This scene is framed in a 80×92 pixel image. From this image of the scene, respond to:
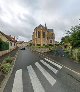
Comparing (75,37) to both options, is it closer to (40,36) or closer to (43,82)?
(43,82)

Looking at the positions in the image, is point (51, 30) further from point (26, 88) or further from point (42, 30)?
point (26, 88)

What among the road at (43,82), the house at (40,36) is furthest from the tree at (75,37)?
the house at (40,36)

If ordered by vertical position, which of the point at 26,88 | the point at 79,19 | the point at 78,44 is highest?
the point at 79,19

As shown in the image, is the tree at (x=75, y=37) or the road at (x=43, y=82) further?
the tree at (x=75, y=37)

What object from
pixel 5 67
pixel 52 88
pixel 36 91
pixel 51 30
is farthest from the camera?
pixel 51 30

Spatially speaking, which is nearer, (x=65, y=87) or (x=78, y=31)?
(x=65, y=87)

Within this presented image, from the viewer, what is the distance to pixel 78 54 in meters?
24.4

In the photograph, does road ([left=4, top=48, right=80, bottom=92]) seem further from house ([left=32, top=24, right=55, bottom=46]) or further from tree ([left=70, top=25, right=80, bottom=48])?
house ([left=32, top=24, right=55, bottom=46])

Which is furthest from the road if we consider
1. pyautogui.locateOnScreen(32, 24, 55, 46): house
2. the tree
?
pyautogui.locateOnScreen(32, 24, 55, 46): house

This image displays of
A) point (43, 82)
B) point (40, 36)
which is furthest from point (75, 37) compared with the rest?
point (40, 36)

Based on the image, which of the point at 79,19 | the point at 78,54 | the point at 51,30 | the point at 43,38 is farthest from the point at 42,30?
the point at 78,54

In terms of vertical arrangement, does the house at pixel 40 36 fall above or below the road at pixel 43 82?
above

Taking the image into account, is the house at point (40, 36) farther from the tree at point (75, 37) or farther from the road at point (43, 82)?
the road at point (43, 82)

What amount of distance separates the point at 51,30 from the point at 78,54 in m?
79.3
